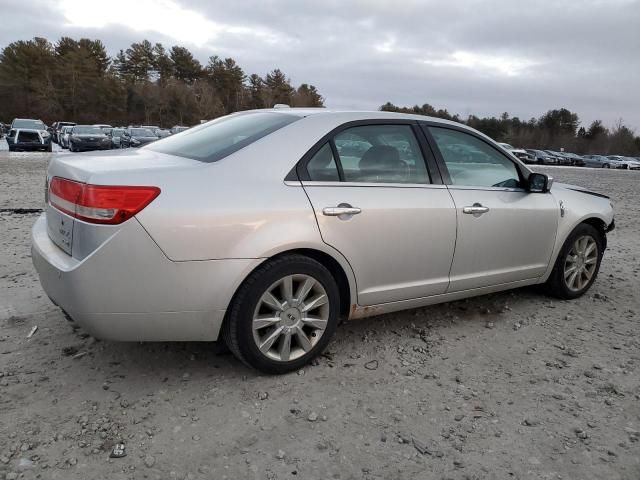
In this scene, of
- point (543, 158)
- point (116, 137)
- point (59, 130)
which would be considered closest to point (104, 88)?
point (59, 130)

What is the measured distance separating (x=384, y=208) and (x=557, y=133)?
9364 cm

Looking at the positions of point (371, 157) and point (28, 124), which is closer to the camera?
point (371, 157)

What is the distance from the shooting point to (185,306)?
2615 mm

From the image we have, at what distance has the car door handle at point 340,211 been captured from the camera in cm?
292

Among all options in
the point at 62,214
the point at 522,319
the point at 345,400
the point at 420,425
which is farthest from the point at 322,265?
the point at 522,319

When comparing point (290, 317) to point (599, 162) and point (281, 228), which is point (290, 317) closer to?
point (281, 228)

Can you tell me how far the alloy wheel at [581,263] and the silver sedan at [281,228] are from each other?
63 centimetres

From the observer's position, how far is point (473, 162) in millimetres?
3887

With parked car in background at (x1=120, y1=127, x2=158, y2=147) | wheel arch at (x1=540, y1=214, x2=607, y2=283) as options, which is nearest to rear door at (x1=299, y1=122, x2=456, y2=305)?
wheel arch at (x1=540, y1=214, x2=607, y2=283)

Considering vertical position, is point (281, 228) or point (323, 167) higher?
point (323, 167)

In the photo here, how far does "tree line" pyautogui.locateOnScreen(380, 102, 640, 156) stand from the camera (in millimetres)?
77125

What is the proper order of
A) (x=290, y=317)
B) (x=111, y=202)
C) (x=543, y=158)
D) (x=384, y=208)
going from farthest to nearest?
(x=543, y=158) → (x=384, y=208) → (x=290, y=317) → (x=111, y=202)

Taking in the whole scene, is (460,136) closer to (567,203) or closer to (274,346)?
(567,203)

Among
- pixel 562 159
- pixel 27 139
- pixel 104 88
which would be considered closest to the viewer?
pixel 27 139
